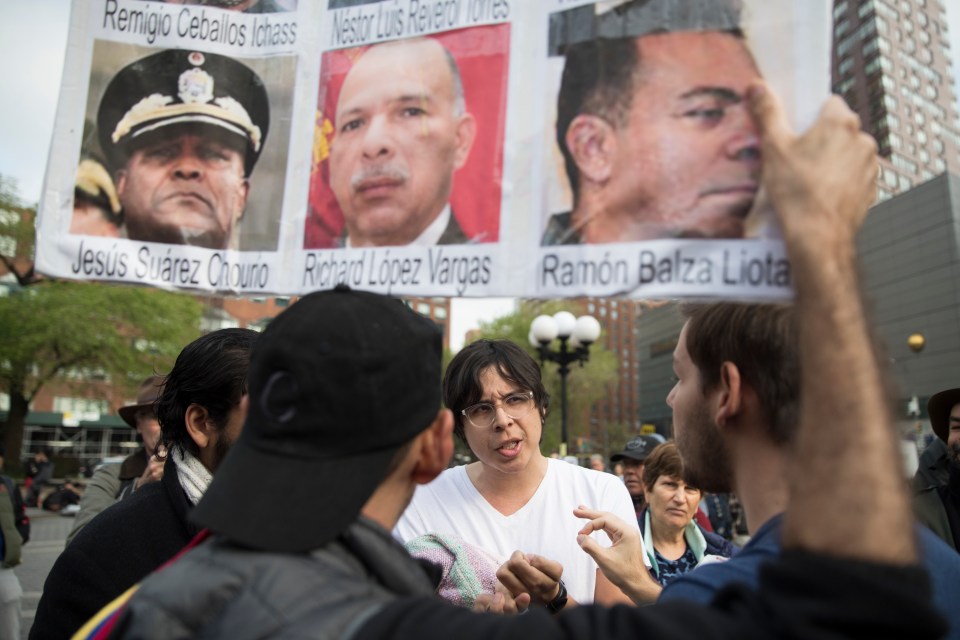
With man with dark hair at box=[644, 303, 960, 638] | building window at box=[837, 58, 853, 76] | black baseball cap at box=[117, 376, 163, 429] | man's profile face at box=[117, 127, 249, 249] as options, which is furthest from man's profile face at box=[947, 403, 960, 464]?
building window at box=[837, 58, 853, 76]

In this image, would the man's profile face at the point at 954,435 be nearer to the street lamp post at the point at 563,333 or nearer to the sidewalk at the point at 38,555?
the sidewalk at the point at 38,555

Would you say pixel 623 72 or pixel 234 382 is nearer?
pixel 623 72

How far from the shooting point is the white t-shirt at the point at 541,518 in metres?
2.69

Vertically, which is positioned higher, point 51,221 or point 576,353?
point 576,353

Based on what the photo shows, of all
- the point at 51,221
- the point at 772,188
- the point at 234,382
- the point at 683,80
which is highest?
the point at 683,80

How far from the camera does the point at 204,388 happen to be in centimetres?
226

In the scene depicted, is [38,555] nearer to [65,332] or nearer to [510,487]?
[510,487]

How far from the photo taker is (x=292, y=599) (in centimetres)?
98

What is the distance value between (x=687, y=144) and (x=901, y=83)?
3890 inches

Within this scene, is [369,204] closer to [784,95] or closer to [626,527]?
[784,95]

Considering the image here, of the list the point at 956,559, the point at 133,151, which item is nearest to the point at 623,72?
the point at 956,559

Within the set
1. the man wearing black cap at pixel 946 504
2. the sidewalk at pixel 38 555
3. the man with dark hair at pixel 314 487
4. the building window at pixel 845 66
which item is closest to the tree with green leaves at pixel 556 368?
the sidewalk at pixel 38 555

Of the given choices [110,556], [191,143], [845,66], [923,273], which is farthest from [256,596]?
[845,66]

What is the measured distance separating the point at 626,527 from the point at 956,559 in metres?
0.95
